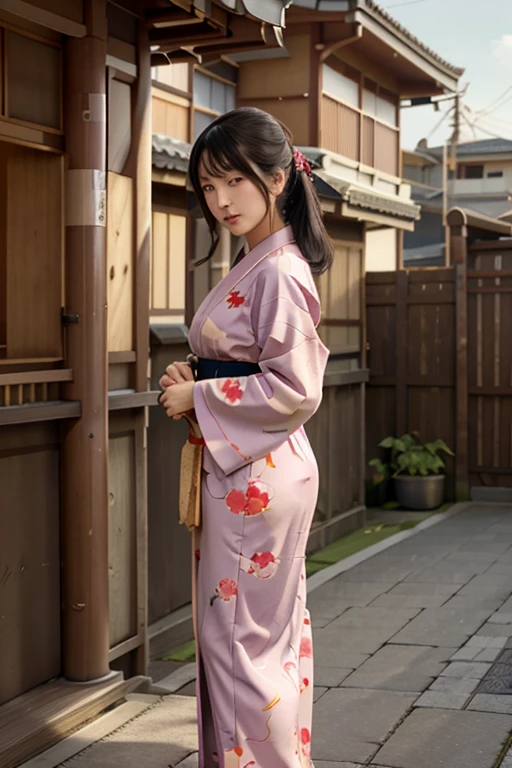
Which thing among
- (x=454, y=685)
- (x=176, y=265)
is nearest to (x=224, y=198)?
(x=454, y=685)

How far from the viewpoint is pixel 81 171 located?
4633mm

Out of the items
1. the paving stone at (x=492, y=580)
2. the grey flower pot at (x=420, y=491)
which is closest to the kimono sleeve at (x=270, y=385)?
the paving stone at (x=492, y=580)

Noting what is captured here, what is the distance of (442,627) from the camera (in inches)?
260

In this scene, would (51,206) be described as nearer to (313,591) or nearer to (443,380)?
(313,591)

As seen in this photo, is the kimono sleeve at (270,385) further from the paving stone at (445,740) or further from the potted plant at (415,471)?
the potted plant at (415,471)

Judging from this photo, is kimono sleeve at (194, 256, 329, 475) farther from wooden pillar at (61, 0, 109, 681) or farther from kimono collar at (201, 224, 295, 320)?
wooden pillar at (61, 0, 109, 681)

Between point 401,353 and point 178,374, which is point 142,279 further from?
point 401,353

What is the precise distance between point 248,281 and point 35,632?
2.15 m

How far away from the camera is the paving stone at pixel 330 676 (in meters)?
5.46

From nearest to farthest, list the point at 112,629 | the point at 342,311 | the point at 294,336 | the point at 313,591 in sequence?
1. the point at 294,336
2. the point at 112,629
3. the point at 313,591
4. the point at 342,311

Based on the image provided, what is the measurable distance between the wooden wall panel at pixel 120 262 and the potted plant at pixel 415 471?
6.90 m

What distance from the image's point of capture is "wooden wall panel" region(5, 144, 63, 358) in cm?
464

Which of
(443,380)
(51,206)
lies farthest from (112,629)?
(443,380)

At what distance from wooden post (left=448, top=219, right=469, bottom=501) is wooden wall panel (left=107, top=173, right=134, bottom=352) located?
712cm
